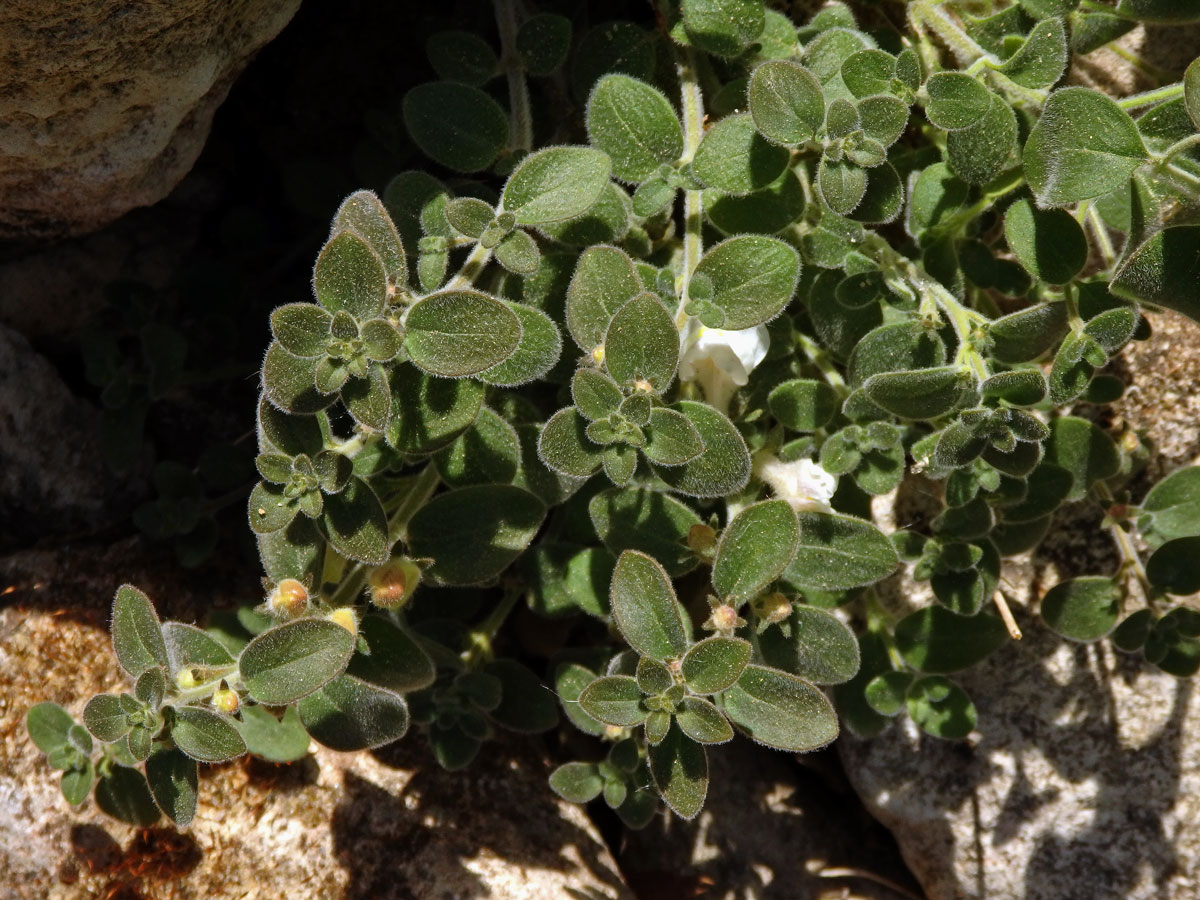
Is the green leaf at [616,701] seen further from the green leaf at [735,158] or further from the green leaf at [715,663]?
the green leaf at [735,158]

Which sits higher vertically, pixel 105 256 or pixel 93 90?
pixel 93 90

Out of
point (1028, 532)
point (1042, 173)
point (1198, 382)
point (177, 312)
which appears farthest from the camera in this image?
point (177, 312)

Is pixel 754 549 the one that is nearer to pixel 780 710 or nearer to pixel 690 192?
pixel 780 710

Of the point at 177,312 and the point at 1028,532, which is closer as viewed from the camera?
the point at 1028,532

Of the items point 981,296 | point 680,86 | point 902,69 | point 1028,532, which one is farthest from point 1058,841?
point 680,86

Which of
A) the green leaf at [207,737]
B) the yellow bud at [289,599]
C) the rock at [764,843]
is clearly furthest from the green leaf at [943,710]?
the green leaf at [207,737]

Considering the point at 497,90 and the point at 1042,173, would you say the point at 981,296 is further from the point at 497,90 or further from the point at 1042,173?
the point at 497,90
